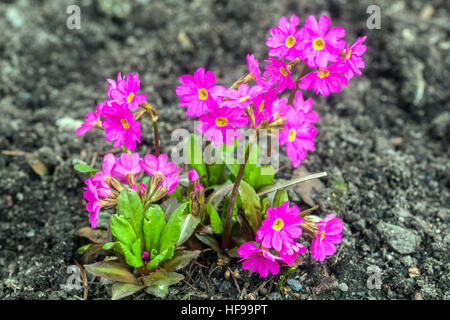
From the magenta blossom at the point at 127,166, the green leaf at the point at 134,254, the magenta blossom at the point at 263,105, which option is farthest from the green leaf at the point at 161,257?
the magenta blossom at the point at 263,105

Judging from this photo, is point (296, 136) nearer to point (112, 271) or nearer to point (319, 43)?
point (319, 43)

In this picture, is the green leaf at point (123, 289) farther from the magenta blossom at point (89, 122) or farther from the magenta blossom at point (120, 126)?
the magenta blossom at point (89, 122)

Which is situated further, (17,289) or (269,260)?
(17,289)

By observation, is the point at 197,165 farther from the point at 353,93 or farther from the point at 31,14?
the point at 31,14

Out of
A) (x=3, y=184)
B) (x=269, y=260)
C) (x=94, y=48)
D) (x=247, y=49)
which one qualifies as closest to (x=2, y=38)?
(x=94, y=48)

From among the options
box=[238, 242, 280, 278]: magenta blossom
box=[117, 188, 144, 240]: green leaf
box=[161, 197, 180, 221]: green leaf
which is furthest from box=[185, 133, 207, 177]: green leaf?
box=[238, 242, 280, 278]: magenta blossom
